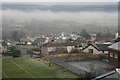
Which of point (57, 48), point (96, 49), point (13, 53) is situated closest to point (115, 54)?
point (96, 49)

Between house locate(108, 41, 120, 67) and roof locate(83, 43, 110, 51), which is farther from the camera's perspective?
roof locate(83, 43, 110, 51)

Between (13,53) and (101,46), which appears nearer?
(13,53)

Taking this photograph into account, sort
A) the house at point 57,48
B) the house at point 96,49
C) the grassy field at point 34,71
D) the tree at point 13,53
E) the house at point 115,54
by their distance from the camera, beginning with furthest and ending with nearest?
the house at point 57,48 → the house at point 96,49 → the tree at point 13,53 → the house at point 115,54 → the grassy field at point 34,71

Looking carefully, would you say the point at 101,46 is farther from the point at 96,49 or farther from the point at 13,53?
the point at 13,53

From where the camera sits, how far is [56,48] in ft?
22.3

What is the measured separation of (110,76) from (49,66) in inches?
85.7

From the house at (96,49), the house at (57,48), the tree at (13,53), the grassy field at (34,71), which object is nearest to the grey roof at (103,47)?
the house at (96,49)

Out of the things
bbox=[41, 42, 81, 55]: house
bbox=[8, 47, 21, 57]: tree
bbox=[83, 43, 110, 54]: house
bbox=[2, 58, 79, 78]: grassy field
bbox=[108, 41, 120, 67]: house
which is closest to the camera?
bbox=[2, 58, 79, 78]: grassy field

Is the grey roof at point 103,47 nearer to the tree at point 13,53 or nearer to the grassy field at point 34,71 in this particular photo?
the grassy field at point 34,71

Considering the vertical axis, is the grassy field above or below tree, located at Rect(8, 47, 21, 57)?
below

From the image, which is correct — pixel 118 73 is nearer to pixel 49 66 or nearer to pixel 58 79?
pixel 58 79

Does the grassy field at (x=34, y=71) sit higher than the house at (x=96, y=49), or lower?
Result: lower

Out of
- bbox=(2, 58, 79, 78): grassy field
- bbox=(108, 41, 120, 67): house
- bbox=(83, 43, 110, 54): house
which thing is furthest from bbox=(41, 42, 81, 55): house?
bbox=(2, 58, 79, 78): grassy field

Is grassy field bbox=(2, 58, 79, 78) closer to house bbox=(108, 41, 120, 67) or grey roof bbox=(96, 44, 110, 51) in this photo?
house bbox=(108, 41, 120, 67)
